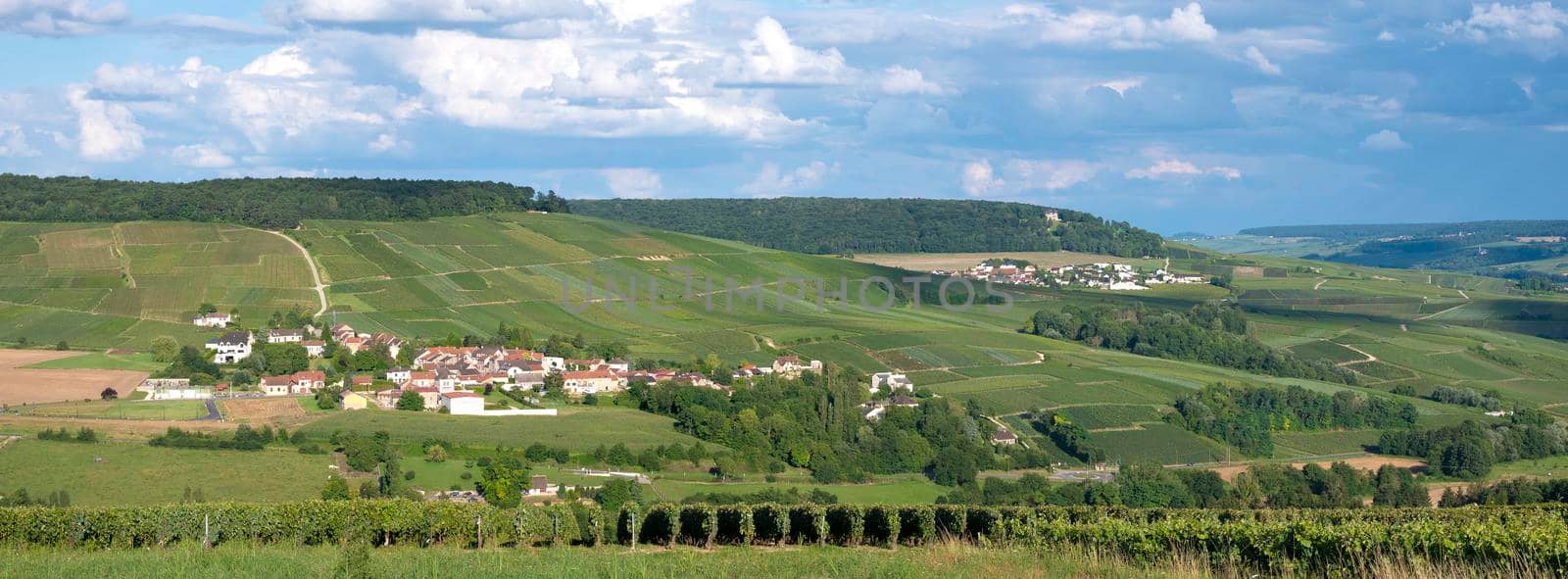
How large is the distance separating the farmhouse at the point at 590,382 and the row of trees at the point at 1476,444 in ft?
109

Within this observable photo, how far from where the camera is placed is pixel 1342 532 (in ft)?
63.3

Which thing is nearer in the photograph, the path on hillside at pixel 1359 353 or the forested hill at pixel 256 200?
the path on hillside at pixel 1359 353

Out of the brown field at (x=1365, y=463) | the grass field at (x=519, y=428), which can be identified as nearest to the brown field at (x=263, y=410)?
the grass field at (x=519, y=428)

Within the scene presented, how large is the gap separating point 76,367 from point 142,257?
86.8 feet

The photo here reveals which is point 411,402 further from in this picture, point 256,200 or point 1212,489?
point 256,200

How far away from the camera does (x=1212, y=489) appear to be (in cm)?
4878

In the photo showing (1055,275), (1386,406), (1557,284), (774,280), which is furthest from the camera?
(1557,284)

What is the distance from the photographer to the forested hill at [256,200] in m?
102

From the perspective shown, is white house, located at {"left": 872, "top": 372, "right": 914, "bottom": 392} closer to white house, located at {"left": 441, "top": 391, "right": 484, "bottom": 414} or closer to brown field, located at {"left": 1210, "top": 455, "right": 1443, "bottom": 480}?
brown field, located at {"left": 1210, "top": 455, "right": 1443, "bottom": 480}

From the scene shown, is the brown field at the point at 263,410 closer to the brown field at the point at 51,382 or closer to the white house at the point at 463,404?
the brown field at the point at 51,382

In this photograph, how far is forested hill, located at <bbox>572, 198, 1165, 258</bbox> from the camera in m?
155

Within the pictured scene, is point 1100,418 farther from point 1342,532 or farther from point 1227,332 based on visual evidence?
point 1342,532

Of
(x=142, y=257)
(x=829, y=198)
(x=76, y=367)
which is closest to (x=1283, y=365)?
(x=76, y=367)

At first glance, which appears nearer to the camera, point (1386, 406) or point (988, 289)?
point (1386, 406)
